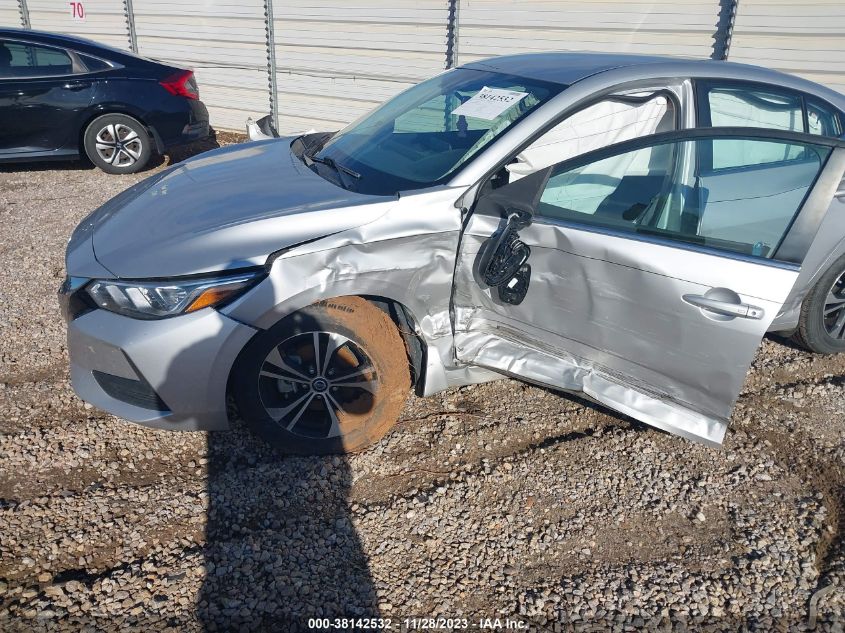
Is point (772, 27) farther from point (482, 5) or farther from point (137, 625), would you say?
point (137, 625)

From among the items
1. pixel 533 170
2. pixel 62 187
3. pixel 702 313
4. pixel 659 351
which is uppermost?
pixel 533 170

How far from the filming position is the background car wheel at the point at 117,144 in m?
7.73

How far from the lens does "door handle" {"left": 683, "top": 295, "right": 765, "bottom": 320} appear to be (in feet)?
8.79

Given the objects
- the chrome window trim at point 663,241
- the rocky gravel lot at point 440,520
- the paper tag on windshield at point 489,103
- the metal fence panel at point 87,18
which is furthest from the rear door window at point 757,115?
the metal fence panel at point 87,18

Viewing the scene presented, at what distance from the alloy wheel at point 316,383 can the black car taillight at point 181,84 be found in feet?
19.9

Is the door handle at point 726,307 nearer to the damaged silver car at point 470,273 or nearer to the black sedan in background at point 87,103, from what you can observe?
the damaged silver car at point 470,273

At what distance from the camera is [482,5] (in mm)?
8133

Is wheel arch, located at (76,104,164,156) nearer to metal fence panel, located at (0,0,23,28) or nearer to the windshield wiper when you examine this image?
the windshield wiper

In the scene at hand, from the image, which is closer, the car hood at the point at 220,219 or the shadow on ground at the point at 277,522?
the shadow on ground at the point at 277,522

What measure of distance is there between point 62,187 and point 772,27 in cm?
750

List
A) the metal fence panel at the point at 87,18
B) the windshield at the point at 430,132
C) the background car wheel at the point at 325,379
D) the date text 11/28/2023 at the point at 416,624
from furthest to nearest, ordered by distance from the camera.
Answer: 1. the metal fence panel at the point at 87,18
2. the windshield at the point at 430,132
3. the background car wheel at the point at 325,379
4. the date text 11/28/2023 at the point at 416,624

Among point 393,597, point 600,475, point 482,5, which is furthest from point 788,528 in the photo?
point 482,5

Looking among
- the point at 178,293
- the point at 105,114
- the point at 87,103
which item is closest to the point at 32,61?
the point at 87,103

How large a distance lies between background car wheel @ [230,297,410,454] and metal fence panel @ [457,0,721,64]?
5.76 meters
